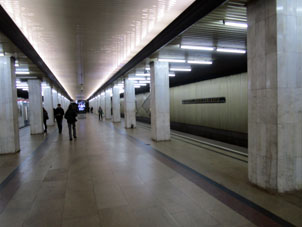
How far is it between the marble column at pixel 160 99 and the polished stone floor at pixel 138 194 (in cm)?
350

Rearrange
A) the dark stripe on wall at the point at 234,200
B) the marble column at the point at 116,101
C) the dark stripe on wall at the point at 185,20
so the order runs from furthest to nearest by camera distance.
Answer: the marble column at the point at 116,101 < the dark stripe on wall at the point at 185,20 < the dark stripe on wall at the point at 234,200

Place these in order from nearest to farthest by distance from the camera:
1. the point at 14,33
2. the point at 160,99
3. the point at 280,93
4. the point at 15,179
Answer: the point at 280,93 → the point at 15,179 → the point at 14,33 → the point at 160,99

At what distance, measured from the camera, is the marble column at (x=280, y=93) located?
4.16 meters

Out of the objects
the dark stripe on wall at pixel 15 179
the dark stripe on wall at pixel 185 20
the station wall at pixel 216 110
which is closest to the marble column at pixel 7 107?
the dark stripe on wall at pixel 15 179

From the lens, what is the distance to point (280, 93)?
416cm

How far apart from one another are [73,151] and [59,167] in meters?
2.29

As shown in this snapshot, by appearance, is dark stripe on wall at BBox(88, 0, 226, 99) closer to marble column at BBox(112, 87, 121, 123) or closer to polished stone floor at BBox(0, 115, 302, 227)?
polished stone floor at BBox(0, 115, 302, 227)

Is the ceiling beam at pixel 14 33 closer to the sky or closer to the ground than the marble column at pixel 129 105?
closer to the sky

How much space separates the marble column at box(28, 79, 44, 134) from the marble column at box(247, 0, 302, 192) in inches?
595

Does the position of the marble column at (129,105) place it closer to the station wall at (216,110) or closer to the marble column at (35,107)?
the station wall at (216,110)

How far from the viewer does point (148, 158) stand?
283 inches

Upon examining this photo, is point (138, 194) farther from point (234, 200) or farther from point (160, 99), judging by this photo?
point (160, 99)

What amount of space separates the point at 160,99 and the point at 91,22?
5.23 metres

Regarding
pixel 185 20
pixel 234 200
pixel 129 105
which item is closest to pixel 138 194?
pixel 234 200
